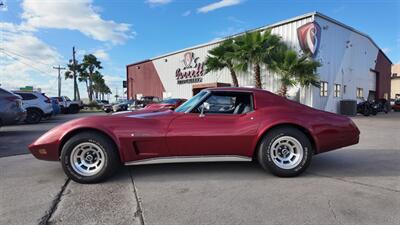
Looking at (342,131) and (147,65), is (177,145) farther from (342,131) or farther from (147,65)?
(147,65)

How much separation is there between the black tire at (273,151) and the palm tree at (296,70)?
13391 millimetres

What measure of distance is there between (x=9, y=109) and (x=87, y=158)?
6552 millimetres

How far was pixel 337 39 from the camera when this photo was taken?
2056cm

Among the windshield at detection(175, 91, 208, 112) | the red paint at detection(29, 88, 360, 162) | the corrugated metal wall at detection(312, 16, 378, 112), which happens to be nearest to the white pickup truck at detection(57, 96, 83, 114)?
the corrugated metal wall at detection(312, 16, 378, 112)

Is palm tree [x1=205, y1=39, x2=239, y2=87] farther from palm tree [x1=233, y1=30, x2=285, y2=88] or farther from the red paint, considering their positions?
the red paint

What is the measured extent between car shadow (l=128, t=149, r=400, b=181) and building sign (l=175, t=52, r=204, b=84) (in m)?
22.4

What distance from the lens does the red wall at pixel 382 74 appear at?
28.1 metres

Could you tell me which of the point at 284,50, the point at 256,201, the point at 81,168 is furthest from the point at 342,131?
the point at 284,50

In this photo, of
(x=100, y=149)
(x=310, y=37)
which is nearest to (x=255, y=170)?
(x=100, y=149)

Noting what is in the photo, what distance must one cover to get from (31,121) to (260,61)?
13037 millimetres

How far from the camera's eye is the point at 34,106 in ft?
46.3

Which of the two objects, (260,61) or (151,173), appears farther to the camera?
(260,61)

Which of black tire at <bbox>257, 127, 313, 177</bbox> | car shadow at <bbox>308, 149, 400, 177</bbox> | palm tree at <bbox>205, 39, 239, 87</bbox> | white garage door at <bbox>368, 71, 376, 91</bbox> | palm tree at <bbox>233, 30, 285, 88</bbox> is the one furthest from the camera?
white garage door at <bbox>368, 71, 376, 91</bbox>

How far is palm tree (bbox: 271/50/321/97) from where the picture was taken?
55.8 ft
